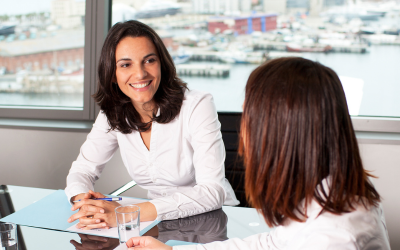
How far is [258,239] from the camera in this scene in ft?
3.43

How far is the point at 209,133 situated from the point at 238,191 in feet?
1.60

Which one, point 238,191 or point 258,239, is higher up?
point 258,239

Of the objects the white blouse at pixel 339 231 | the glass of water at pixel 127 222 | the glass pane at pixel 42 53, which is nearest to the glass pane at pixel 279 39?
the glass pane at pixel 42 53

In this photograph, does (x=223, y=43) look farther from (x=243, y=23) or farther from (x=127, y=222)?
(x=127, y=222)

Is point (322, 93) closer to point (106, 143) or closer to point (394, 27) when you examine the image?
point (106, 143)

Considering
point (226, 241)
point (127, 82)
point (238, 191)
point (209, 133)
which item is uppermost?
point (127, 82)

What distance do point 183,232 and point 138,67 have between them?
768 millimetres

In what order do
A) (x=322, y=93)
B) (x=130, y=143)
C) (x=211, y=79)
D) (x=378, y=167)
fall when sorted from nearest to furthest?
(x=322, y=93) → (x=130, y=143) → (x=378, y=167) → (x=211, y=79)

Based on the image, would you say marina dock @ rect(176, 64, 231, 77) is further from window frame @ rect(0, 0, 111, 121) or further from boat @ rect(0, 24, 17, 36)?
boat @ rect(0, 24, 17, 36)

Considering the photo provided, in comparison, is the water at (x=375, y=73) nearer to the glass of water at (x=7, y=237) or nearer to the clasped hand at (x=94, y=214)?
the clasped hand at (x=94, y=214)

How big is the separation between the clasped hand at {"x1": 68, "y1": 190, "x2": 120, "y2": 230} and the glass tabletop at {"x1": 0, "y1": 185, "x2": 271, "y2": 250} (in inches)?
2.3

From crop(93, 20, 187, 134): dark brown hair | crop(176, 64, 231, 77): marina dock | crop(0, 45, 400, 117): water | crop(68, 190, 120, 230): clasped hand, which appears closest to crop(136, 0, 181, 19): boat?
crop(176, 64, 231, 77): marina dock

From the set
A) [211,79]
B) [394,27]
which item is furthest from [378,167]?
[211,79]

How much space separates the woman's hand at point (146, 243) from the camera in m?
1.00
